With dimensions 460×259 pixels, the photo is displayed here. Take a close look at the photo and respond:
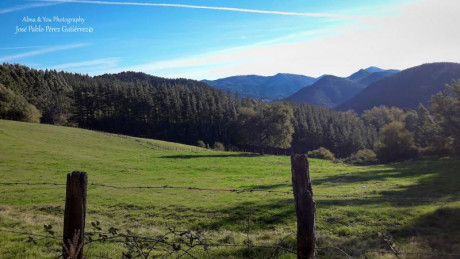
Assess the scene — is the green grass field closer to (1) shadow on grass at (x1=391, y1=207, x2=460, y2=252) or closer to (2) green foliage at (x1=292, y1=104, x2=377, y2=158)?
(1) shadow on grass at (x1=391, y1=207, x2=460, y2=252)

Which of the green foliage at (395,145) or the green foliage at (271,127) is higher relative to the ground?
the green foliage at (271,127)

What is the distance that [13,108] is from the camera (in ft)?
296

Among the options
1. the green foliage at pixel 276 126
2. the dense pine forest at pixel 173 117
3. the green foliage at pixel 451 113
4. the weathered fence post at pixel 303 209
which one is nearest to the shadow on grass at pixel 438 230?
the weathered fence post at pixel 303 209

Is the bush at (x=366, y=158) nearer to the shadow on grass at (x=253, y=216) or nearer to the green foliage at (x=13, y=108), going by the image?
the shadow on grass at (x=253, y=216)

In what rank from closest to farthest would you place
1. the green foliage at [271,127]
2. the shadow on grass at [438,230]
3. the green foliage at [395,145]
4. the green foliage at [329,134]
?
the shadow on grass at [438,230] → the green foliage at [395,145] → the green foliage at [271,127] → the green foliage at [329,134]

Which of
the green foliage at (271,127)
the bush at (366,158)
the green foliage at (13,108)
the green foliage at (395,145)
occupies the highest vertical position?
the green foliage at (13,108)

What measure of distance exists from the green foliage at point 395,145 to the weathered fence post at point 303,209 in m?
83.1

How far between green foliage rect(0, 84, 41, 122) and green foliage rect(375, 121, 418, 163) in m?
102

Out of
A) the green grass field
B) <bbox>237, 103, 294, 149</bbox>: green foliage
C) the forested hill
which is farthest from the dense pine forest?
the green grass field

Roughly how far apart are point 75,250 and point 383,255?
9.92m

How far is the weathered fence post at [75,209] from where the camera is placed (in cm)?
504

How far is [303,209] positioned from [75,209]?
3.72 metres

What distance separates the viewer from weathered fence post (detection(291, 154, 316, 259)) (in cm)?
488

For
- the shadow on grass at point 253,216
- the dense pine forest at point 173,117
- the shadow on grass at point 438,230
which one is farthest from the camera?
the dense pine forest at point 173,117
